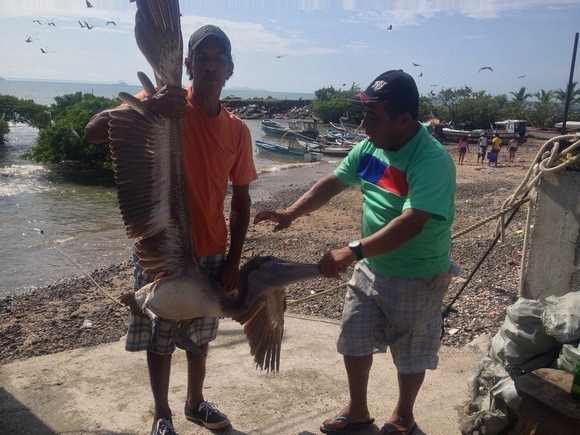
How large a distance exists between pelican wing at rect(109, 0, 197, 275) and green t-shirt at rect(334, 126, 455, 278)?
114 centimetres

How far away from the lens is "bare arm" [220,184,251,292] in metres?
3.27

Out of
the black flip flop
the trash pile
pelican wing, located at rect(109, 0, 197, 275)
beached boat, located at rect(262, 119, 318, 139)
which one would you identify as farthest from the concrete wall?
beached boat, located at rect(262, 119, 318, 139)

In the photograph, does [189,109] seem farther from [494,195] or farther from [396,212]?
[494,195]

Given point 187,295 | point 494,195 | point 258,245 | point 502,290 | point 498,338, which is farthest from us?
point 494,195

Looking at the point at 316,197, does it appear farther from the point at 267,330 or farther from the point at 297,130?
the point at 297,130

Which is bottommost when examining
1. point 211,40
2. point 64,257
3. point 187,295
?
point 64,257

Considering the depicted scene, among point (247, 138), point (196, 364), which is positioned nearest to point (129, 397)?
point (196, 364)

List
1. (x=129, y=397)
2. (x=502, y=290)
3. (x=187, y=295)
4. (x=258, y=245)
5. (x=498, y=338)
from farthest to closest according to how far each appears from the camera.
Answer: (x=258, y=245) → (x=502, y=290) → (x=129, y=397) → (x=498, y=338) → (x=187, y=295)

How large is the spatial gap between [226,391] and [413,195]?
7.00 feet

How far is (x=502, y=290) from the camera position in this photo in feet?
20.5

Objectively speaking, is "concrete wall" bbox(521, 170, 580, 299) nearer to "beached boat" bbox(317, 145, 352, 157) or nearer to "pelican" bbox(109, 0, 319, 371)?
"pelican" bbox(109, 0, 319, 371)

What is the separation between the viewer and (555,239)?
3562mm

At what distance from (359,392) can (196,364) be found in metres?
1.10

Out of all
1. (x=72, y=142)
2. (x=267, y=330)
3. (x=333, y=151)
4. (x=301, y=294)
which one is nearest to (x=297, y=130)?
(x=333, y=151)
